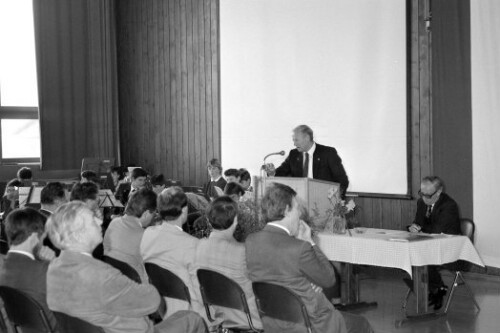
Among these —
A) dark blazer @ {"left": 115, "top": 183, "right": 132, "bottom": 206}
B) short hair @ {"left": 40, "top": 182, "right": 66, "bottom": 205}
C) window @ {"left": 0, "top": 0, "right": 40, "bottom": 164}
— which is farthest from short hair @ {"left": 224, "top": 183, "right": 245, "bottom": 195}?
window @ {"left": 0, "top": 0, "right": 40, "bottom": 164}

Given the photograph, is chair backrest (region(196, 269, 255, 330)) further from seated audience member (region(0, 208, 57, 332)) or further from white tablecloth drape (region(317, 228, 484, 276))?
white tablecloth drape (region(317, 228, 484, 276))

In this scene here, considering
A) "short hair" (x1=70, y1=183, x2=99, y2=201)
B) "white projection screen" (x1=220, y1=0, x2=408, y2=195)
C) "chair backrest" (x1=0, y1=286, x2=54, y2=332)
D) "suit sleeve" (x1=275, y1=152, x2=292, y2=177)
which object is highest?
"white projection screen" (x1=220, y1=0, x2=408, y2=195)

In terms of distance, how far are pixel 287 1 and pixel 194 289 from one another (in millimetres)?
6472

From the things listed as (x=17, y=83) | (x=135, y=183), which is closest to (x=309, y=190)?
(x=135, y=183)

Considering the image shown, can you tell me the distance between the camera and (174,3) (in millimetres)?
12125

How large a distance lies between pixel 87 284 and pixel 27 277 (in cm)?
70

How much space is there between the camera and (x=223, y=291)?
13.8ft

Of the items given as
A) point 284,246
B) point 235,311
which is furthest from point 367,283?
point 284,246

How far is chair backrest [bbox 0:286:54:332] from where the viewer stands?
3.48 meters

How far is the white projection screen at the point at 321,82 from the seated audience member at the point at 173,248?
4.80 metres

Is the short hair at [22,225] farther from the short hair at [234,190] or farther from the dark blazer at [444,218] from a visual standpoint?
the dark blazer at [444,218]

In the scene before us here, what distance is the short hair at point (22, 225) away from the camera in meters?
3.85

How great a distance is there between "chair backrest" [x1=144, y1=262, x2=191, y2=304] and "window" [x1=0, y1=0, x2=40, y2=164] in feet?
27.6

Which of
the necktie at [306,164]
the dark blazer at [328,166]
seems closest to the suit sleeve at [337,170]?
the dark blazer at [328,166]
